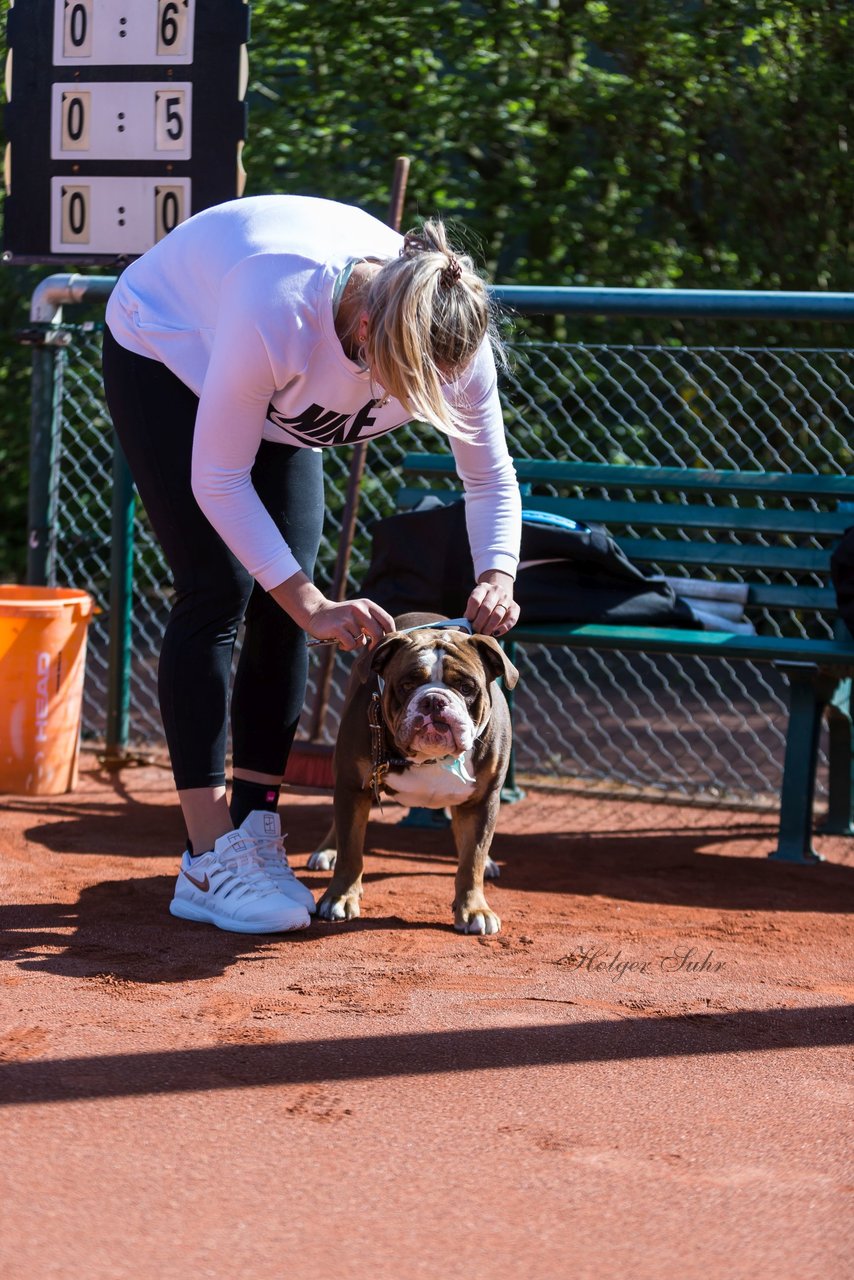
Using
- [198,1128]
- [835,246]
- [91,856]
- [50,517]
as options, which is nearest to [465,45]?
[835,246]

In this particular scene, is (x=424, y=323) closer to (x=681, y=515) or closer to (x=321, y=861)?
(x=321, y=861)

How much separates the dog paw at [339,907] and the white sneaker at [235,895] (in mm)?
119

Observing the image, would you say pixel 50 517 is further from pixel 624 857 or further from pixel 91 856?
pixel 624 857

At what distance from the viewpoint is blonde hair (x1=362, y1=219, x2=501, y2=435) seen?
2.91 metres

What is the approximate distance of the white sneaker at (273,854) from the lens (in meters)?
3.70

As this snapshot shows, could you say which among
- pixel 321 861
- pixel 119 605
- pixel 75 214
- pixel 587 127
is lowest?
pixel 321 861

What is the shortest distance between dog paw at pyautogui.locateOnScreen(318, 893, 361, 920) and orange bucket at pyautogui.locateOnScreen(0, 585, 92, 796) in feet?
5.56

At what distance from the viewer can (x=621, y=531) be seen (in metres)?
6.71

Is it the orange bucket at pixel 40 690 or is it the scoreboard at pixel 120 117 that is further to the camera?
the scoreboard at pixel 120 117

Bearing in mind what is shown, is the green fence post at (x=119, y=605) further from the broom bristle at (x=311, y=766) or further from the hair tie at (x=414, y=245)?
the hair tie at (x=414, y=245)

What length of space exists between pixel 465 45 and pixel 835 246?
228 centimetres

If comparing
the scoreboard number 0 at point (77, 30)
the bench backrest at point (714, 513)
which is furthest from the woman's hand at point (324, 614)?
the scoreboard number 0 at point (77, 30)

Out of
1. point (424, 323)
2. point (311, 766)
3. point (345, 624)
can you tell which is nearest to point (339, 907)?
point (345, 624)

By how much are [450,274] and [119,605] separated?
9.37 feet
